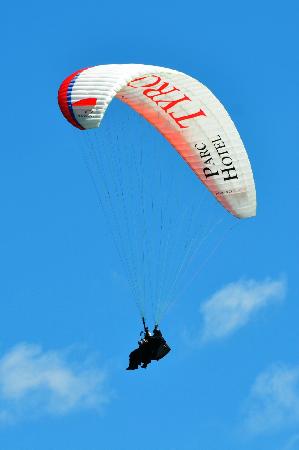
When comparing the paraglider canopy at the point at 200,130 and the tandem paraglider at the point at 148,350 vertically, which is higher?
the paraglider canopy at the point at 200,130

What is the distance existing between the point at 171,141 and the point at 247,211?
2.80m

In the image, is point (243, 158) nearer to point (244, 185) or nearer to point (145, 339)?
point (244, 185)

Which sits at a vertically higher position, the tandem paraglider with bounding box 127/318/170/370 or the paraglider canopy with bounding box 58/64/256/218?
the paraglider canopy with bounding box 58/64/256/218

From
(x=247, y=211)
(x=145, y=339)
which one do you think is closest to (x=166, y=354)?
(x=145, y=339)

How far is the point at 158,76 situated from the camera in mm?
54906

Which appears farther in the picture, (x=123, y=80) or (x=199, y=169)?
(x=199, y=169)

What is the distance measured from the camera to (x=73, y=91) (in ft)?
172

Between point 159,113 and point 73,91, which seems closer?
point 73,91

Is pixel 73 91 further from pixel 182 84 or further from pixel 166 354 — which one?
pixel 166 354

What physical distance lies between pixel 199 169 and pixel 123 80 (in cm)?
506

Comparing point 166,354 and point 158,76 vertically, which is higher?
point 158,76

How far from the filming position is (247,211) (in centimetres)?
5625

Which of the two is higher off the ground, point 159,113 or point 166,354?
point 159,113

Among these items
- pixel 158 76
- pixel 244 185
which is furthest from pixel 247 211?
pixel 158 76
